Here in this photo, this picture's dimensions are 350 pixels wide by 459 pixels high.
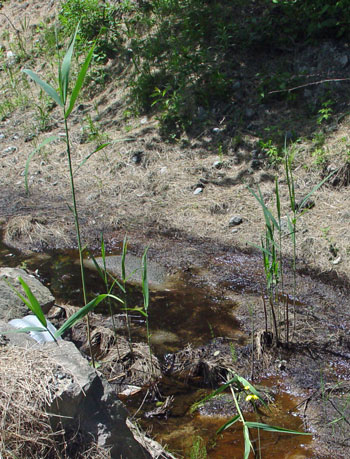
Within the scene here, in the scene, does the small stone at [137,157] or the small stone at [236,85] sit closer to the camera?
the small stone at [137,157]

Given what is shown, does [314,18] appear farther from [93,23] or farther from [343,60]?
[93,23]

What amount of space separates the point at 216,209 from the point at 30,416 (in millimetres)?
3790

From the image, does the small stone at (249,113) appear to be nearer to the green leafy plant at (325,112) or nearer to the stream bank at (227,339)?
the green leafy plant at (325,112)

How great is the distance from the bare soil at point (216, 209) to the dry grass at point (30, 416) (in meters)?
1.37

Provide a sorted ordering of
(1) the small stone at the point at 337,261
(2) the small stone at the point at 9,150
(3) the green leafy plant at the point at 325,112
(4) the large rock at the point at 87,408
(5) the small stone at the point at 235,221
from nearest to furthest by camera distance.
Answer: (4) the large rock at the point at 87,408
(1) the small stone at the point at 337,261
(5) the small stone at the point at 235,221
(3) the green leafy plant at the point at 325,112
(2) the small stone at the point at 9,150

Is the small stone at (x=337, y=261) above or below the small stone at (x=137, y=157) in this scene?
below

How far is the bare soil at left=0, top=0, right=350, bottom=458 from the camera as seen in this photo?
134 inches

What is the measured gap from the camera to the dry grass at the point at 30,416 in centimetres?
197

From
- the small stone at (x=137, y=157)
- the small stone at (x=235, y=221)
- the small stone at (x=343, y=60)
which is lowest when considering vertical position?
the small stone at (x=235, y=221)

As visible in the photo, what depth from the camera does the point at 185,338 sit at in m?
3.71

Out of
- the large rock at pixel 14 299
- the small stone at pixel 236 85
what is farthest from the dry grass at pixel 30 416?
the small stone at pixel 236 85

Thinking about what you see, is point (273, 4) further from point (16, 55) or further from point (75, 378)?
point (75, 378)

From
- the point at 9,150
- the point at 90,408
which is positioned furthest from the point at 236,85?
the point at 90,408

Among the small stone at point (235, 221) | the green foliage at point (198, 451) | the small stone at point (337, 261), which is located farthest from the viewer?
the small stone at point (235, 221)
